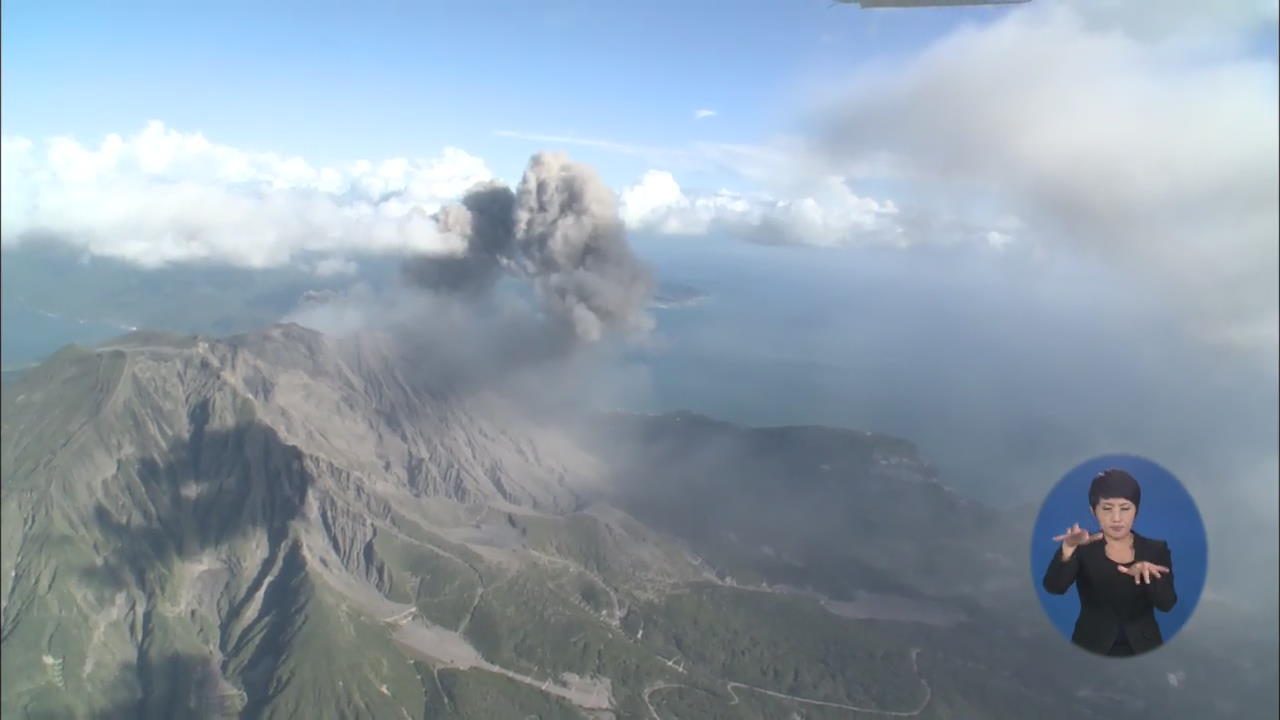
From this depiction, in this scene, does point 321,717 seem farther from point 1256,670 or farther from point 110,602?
point 1256,670

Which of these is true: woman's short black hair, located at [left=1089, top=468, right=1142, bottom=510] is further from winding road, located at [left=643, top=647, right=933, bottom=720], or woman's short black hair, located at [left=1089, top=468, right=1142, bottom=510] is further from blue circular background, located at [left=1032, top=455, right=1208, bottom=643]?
winding road, located at [left=643, top=647, right=933, bottom=720]

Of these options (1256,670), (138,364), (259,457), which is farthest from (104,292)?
(1256,670)

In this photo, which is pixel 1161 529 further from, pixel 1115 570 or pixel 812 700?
pixel 812 700

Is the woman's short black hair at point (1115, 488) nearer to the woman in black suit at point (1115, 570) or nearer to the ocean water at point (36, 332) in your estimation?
the woman in black suit at point (1115, 570)

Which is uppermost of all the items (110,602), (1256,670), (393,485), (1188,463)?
(1188,463)

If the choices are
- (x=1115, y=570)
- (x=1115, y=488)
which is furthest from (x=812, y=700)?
(x=1115, y=488)

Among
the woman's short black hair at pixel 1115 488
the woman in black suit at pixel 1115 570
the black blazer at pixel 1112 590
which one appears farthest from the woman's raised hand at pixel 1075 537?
the woman's short black hair at pixel 1115 488
